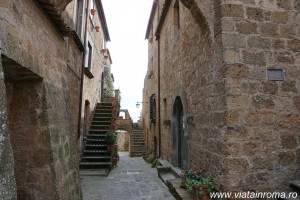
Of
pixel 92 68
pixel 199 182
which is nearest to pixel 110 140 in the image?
pixel 92 68

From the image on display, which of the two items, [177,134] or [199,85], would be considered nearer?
[199,85]

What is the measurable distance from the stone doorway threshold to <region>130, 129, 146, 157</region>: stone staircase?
837 centimetres

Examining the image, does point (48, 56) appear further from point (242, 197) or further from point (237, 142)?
point (242, 197)

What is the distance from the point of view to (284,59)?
3510mm

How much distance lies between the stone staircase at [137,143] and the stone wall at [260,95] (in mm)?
12209

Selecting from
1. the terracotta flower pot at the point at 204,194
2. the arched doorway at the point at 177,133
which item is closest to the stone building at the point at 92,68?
the arched doorway at the point at 177,133

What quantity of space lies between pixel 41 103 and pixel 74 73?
11.6 feet

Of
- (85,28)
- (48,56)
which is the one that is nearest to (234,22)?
(48,56)

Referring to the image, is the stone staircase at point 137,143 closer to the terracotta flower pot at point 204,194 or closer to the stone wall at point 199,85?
the stone wall at point 199,85

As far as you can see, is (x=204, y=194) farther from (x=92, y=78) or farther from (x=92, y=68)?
(x=92, y=68)

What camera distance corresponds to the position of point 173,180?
5449 millimetres

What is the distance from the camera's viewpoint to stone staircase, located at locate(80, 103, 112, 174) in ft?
25.9

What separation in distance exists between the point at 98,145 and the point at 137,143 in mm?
7437

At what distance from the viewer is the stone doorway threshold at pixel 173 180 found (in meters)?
4.32
